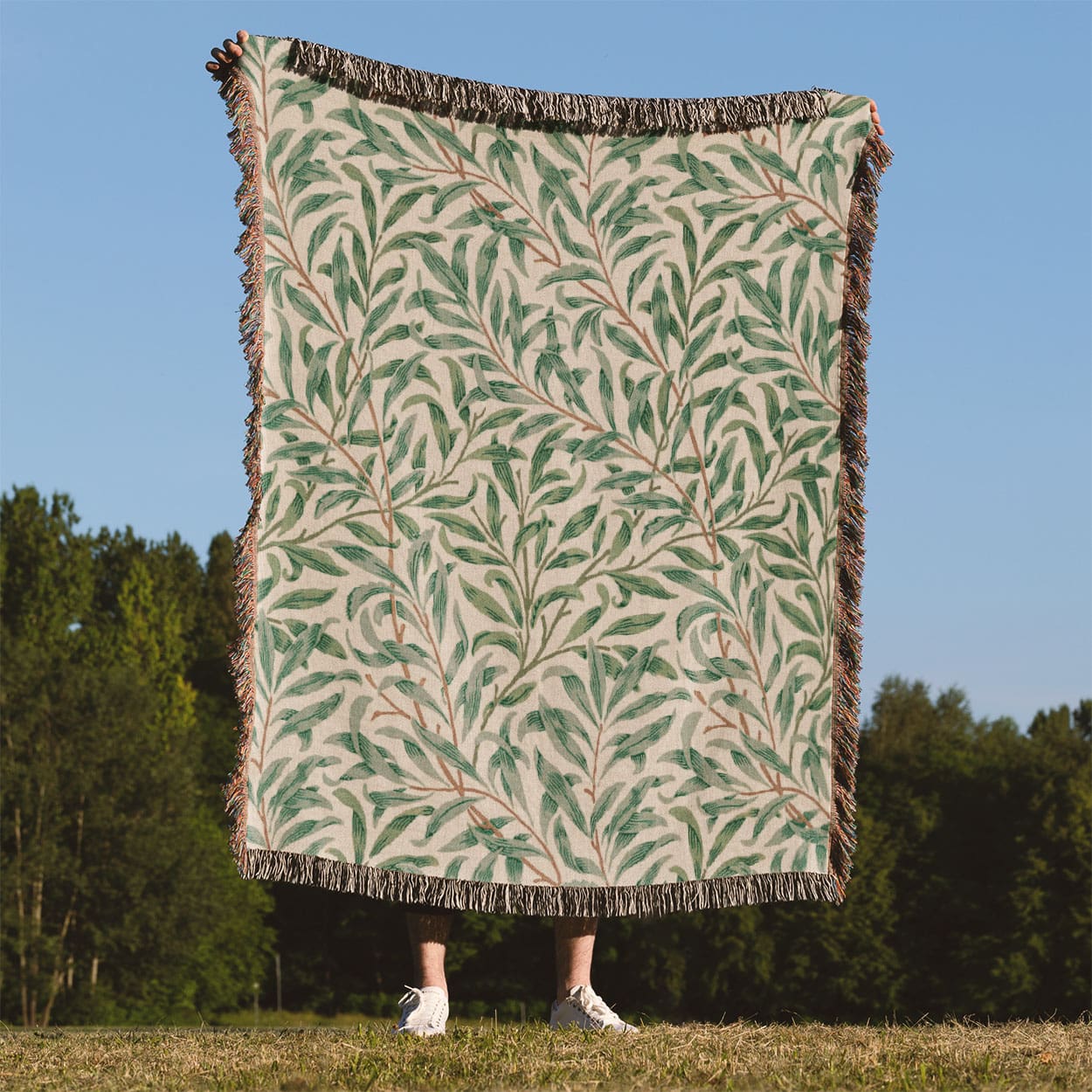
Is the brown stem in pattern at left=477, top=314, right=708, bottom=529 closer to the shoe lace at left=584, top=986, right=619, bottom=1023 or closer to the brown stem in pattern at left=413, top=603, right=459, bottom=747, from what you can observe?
the brown stem in pattern at left=413, top=603, right=459, bottom=747

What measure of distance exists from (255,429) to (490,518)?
0.77m

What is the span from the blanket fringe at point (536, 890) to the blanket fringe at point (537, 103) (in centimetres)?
241

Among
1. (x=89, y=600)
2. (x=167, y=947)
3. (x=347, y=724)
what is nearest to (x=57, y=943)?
(x=167, y=947)

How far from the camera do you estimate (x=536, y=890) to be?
4.20 metres

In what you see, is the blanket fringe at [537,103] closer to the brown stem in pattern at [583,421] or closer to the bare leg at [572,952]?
the brown stem in pattern at [583,421]

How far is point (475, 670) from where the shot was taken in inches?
166

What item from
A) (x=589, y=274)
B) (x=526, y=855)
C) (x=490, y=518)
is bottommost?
(x=526, y=855)

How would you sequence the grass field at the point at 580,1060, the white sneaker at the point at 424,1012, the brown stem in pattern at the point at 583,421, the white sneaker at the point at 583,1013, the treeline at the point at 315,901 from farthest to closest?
the treeline at the point at 315,901
the brown stem in pattern at the point at 583,421
the white sneaker at the point at 583,1013
the white sneaker at the point at 424,1012
the grass field at the point at 580,1060

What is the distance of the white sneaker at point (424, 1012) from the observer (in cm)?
399

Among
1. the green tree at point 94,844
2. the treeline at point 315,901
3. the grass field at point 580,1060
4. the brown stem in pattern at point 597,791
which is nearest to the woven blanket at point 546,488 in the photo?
the brown stem in pattern at point 597,791

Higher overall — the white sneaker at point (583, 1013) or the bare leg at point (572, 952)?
the bare leg at point (572, 952)

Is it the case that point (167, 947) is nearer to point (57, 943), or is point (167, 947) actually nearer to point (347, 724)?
point (57, 943)

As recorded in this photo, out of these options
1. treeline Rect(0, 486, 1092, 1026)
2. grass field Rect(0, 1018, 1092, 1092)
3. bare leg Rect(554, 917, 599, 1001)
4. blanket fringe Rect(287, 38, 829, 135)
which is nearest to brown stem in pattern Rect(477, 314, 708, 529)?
blanket fringe Rect(287, 38, 829, 135)

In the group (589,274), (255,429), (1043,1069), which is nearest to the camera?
(1043,1069)
